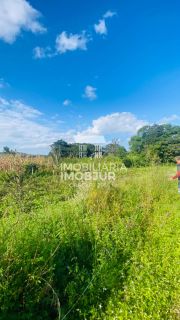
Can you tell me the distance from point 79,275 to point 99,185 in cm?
291

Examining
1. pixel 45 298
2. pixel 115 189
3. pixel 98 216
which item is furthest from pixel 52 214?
pixel 115 189

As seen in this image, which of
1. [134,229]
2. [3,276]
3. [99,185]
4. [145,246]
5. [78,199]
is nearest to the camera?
[3,276]

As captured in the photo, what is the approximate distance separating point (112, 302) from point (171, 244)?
1546 millimetres

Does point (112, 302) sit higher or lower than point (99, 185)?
lower

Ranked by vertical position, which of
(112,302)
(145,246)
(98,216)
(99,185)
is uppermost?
(99,185)

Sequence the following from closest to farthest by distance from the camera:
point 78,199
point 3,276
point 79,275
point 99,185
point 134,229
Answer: point 3,276, point 79,275, point 134,229, point 78,199, point 99,185

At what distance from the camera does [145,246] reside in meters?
4.08

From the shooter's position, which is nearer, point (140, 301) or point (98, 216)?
point (140, 301)

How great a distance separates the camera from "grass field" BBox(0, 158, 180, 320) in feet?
9.25

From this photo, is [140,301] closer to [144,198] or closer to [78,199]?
[78,199]

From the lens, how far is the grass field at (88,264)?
9.25ft

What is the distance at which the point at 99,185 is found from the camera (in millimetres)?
6062

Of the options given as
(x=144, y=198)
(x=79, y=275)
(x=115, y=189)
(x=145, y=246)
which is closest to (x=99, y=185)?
(x=115, y=189)

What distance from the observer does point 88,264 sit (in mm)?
3668
